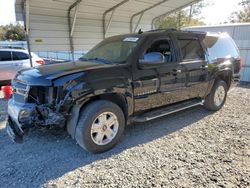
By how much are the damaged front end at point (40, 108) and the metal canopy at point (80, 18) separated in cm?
474

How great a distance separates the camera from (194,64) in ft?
15.4

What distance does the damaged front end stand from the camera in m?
3.10

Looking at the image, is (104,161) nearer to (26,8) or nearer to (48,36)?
(26,8)

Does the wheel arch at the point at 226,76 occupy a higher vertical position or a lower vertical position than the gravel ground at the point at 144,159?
higher

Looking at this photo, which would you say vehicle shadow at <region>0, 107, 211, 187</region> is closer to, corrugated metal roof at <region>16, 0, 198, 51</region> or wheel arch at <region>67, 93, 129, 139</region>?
wheel arch at <region>67, 93, 129, 139</region>

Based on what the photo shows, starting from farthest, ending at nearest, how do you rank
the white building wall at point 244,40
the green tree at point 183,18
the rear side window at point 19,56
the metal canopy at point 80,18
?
the green tree at point 183,18, the white building wall at point 244,40, the rear side window at point 19,56, the metal canopy at point 80,18

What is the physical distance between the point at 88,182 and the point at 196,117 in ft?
10.8

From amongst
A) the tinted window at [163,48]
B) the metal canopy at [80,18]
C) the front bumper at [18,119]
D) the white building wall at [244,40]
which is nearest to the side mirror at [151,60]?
the tinted window at [163,48]

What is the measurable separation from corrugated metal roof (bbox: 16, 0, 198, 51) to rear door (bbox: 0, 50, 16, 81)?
3.34 ft

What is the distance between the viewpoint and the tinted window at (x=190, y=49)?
14.9 ft

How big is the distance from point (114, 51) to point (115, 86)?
3.70ft

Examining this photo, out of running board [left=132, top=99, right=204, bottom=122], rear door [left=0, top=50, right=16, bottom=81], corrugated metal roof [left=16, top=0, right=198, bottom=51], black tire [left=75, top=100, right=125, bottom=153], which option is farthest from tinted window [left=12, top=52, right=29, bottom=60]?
running board [left=132, top=99, right=204, bottom=122]

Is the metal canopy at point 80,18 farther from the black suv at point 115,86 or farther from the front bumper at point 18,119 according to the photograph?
the front bumper at point 18,119

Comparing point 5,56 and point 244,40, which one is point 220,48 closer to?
point 244,40
